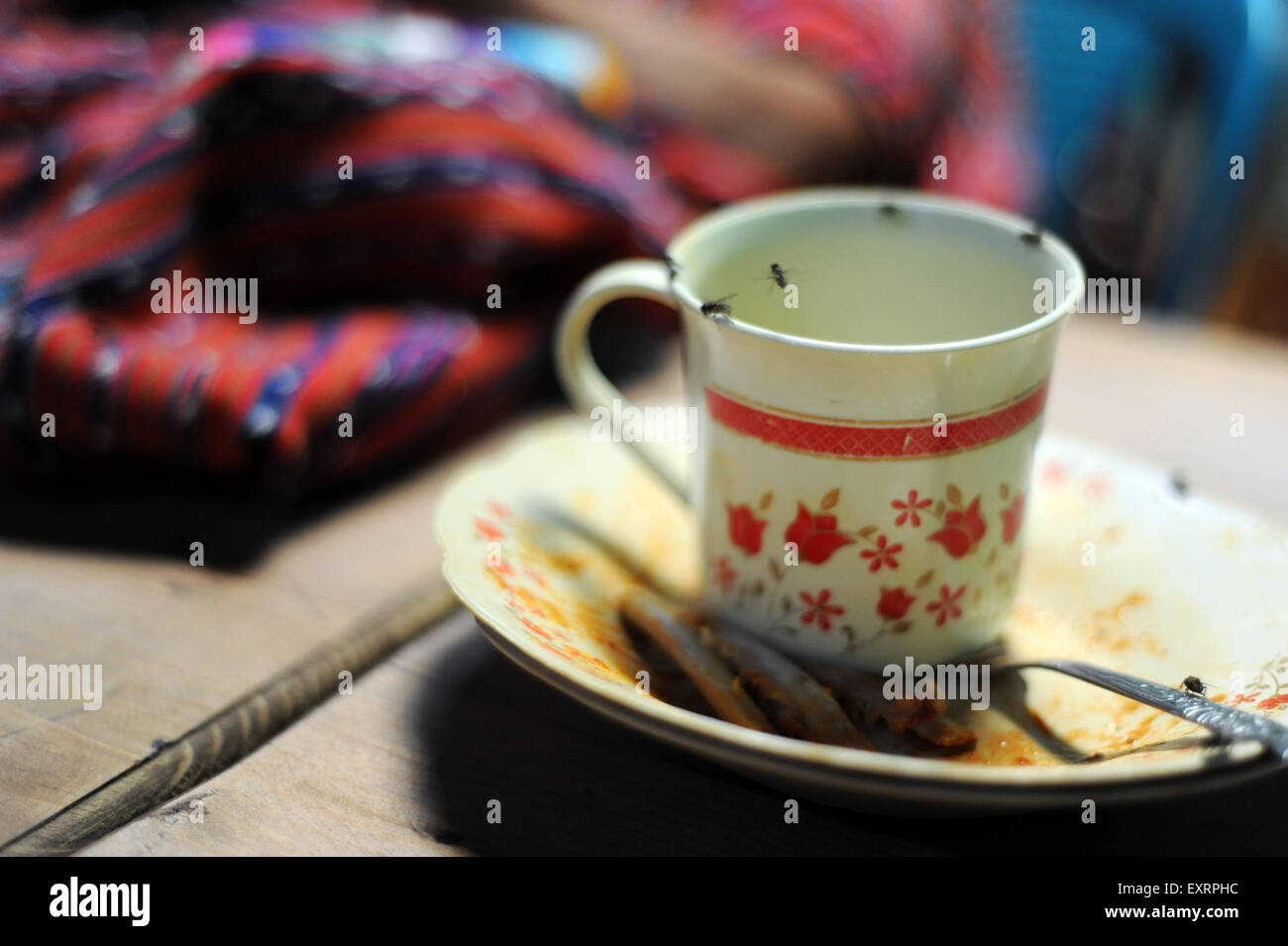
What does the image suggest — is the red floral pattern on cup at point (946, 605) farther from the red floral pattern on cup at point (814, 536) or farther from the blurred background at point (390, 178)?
the blurred background at point (390, 178)

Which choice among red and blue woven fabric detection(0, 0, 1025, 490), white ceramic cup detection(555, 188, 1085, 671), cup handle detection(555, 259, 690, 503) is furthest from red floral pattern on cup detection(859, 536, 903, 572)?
red and blue woven fabric detection(0, 0, 1025, 490)

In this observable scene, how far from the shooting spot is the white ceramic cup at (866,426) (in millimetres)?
397

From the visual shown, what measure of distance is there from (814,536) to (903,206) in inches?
7.2

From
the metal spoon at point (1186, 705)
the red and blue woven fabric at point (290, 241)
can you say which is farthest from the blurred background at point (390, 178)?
the metal spoon at point (1186, 705)

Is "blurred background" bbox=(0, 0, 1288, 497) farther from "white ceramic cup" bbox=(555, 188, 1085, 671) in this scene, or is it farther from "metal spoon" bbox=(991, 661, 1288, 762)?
"metal spoon" bbox=(991, 661, 1288, 762)

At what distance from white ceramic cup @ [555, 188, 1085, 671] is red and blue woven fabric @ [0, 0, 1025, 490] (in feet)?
0.58

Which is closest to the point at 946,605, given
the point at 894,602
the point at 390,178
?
the point at 894,602

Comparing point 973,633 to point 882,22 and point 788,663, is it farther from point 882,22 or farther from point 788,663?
point 882,22

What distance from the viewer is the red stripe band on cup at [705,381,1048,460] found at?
40cm

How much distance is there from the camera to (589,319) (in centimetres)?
53

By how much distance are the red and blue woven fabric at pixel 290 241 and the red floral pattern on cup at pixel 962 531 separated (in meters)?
0.33

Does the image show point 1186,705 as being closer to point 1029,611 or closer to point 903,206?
point 1029,611
